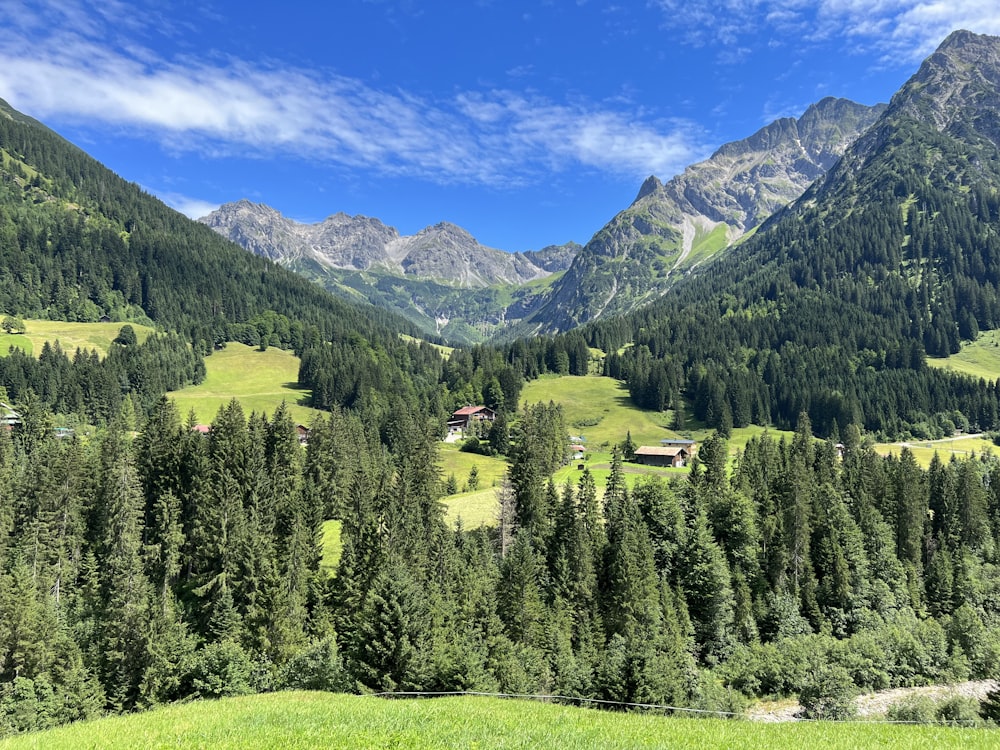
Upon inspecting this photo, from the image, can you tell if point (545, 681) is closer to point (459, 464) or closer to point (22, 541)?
point (22, 541)

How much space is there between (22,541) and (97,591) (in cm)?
976

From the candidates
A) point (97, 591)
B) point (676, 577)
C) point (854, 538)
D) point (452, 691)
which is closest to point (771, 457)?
point (854, 538)

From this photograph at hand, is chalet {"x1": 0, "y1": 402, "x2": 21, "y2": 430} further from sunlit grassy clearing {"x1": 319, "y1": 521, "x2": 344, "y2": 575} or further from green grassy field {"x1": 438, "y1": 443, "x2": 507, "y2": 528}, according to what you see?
green grassy field {"x1": 438, "y1": 443, "x2": 507, "y2": 528}

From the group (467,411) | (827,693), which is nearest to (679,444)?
(467,411)

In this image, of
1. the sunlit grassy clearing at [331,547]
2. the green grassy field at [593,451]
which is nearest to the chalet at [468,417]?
the green grassy field at [593,451]

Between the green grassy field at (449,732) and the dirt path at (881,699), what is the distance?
34.5m

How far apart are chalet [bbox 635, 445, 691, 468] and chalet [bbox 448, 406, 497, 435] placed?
46869 millimetres

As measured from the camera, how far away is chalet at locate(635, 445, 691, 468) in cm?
14162

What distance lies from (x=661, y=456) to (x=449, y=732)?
423 feet

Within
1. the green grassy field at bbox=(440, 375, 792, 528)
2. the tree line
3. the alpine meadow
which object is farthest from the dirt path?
the green grassy field at bbox=(440, 375, 792, 528)

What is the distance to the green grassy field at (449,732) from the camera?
752 inches

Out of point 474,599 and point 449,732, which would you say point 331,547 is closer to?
point 474,599

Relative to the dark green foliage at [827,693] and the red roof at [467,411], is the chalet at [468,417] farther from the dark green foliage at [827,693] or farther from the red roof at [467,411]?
the dark green foliage at [827,693]

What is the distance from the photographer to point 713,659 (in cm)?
6606
